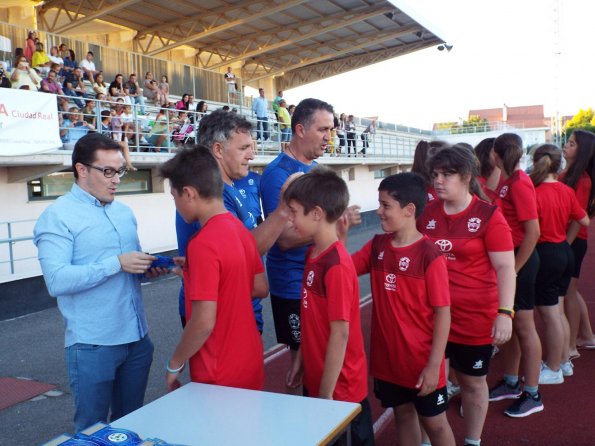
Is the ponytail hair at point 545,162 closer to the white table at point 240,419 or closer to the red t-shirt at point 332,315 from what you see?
the red t-shirt at point 332,315

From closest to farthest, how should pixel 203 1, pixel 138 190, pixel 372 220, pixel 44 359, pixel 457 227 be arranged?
pixel 457 227, pixel 44 359, pixel 138 190, pixel 203 1, pixel 372 220

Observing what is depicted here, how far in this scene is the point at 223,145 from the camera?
2.77m

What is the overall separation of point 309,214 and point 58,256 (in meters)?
1.18

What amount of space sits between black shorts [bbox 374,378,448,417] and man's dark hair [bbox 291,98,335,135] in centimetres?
156

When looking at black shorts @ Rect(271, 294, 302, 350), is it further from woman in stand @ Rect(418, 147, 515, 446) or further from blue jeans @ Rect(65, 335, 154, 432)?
woman in stand @ Rect(418, 147, 515, 446)

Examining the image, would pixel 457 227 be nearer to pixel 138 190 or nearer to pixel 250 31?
pixel 138 190

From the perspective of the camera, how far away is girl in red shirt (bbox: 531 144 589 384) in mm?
4418

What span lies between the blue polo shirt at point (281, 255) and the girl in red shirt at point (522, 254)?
1.71m

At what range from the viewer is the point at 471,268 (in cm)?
314

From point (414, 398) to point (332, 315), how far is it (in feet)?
2.80

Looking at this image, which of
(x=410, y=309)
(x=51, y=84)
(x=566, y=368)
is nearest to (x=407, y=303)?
(x=410, y=309)

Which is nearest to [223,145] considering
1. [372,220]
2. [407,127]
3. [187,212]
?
[187,212]

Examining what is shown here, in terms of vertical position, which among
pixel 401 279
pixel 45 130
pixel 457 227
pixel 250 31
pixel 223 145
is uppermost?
pixel 250 31

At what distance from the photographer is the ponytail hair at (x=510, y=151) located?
4051mm
